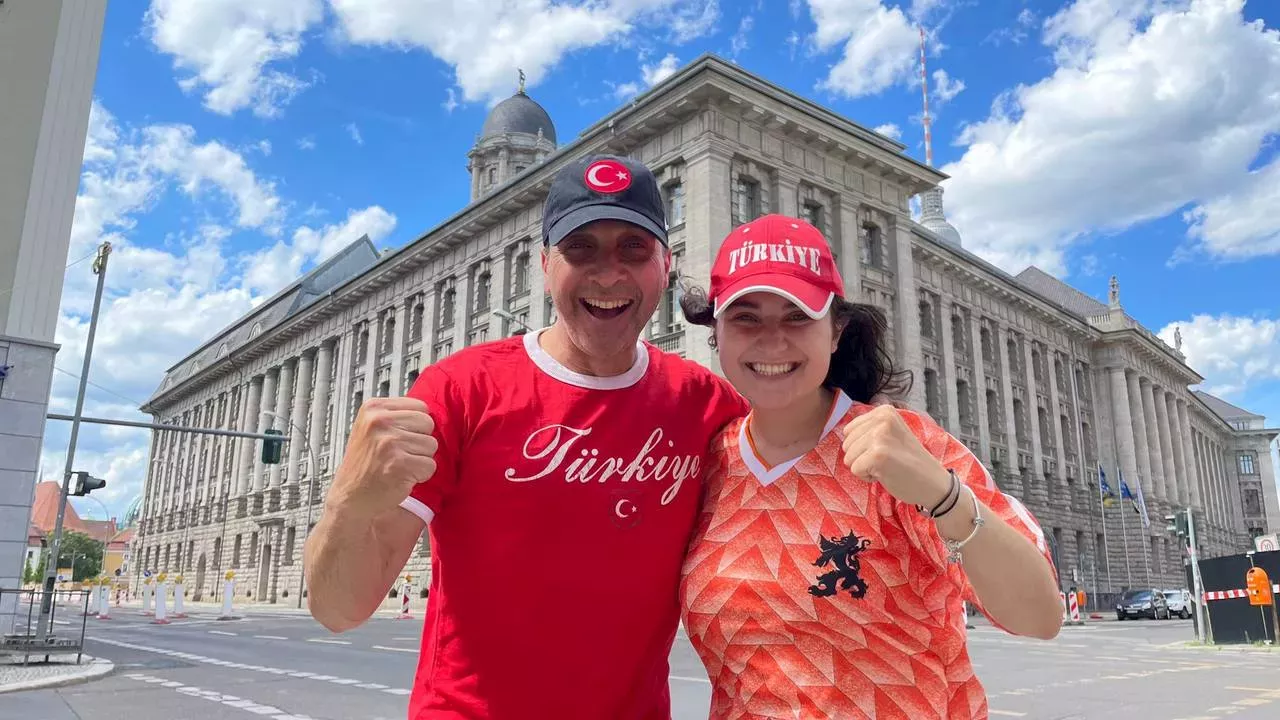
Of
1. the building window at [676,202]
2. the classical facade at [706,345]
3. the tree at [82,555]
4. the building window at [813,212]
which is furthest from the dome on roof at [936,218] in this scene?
the tree at [82,555]

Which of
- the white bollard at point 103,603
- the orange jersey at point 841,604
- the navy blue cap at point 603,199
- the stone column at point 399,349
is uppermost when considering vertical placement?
the stone column at point 399,349

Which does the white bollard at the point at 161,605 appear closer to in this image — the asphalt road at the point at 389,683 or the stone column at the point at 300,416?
the asphalt road at the point at 389,683

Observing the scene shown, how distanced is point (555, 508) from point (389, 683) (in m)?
9.70

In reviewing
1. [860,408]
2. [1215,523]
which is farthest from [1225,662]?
[1215,523]

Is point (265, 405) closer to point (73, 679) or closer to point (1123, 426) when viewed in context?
point (73, 679)

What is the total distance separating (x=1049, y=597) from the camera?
1.77 metres

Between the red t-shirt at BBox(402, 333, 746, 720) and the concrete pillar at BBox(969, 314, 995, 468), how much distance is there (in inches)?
1573

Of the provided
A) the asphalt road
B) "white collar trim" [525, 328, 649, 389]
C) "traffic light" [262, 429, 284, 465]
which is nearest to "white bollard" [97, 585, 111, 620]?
"traffic light" [262, 429, 284, 465]

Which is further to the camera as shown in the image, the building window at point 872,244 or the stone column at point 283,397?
the stone column at point 283,397

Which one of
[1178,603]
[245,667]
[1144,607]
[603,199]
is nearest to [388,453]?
[603,199]

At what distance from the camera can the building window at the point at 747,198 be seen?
2802cm

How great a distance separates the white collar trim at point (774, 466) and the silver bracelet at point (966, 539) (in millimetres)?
370

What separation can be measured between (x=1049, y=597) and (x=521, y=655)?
111 centimetres

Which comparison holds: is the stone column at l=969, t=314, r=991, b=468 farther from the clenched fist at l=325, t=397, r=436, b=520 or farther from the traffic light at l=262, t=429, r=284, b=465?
the clenched fist at l=325, t=397, r=436, b=520
